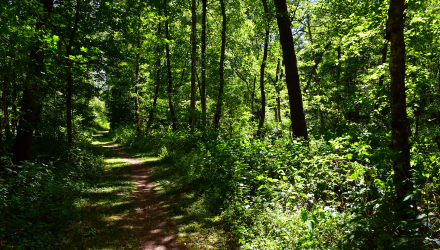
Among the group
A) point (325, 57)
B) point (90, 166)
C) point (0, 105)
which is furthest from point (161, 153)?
point (325, 57)

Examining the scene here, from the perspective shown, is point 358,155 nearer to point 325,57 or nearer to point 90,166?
point 90,166

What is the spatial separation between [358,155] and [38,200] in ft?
21.1

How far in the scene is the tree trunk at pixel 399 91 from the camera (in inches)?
125

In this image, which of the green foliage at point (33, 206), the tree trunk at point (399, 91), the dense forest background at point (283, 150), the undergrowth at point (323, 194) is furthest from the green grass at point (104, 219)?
the tree trunk at point (399, 91)

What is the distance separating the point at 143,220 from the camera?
5.94 m

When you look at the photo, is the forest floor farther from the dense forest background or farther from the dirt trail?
the dense forest background

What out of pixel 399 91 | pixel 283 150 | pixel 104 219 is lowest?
pixel 104 219

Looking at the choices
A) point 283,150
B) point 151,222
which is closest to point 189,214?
point 151,222

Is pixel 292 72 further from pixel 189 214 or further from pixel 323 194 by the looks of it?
pixel 189 214

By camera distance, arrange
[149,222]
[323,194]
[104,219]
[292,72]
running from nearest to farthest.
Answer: [323,194], [104,219], [149,222], [292,72]

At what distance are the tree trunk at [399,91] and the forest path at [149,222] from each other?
402cm

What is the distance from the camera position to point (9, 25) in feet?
17.3

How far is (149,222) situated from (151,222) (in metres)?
0.05

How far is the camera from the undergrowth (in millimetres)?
2895
